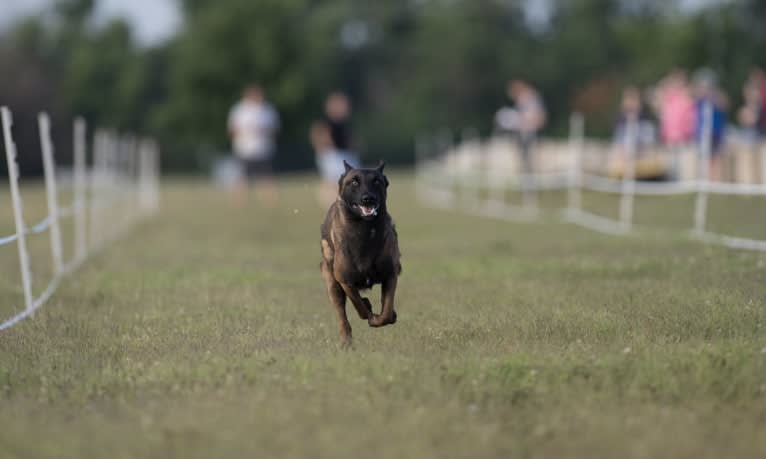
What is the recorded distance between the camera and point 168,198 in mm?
38781

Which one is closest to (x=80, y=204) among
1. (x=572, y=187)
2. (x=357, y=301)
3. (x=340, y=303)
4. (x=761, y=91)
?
(x=340, y=303)

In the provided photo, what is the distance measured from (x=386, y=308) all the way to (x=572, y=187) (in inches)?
617

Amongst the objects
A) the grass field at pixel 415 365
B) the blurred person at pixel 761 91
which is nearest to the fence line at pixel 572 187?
the blurred person at pixel 761 91

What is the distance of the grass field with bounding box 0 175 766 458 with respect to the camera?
18.4ft

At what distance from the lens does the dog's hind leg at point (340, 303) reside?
7.93 metres

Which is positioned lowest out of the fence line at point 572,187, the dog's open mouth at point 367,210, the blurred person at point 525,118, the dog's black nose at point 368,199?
the fence line at point 572,187

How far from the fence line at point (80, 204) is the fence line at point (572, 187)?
292 inches

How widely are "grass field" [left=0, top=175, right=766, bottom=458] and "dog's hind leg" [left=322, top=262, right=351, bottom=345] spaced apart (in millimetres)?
127

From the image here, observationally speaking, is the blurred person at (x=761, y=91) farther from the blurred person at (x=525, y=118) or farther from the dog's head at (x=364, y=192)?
the dog's head at (x=364, y=192)

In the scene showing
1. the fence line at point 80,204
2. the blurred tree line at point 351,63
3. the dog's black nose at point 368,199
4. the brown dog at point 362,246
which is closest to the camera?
the dog's black nose at point 368,199

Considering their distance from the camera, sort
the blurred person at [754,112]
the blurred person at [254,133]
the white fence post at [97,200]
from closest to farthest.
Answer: the white fence post at [97,200] < the blurred person at [754,112] < the blurred person at [254,133]

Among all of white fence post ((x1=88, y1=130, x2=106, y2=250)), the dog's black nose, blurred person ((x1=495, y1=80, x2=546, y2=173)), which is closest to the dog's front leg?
the dog's black nose

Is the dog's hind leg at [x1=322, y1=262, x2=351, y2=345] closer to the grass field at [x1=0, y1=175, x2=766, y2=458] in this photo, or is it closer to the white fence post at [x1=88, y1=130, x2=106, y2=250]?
the grass field at [x1=0, y1=175, x2=766, y2=458]

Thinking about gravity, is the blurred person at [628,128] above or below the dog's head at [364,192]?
below
